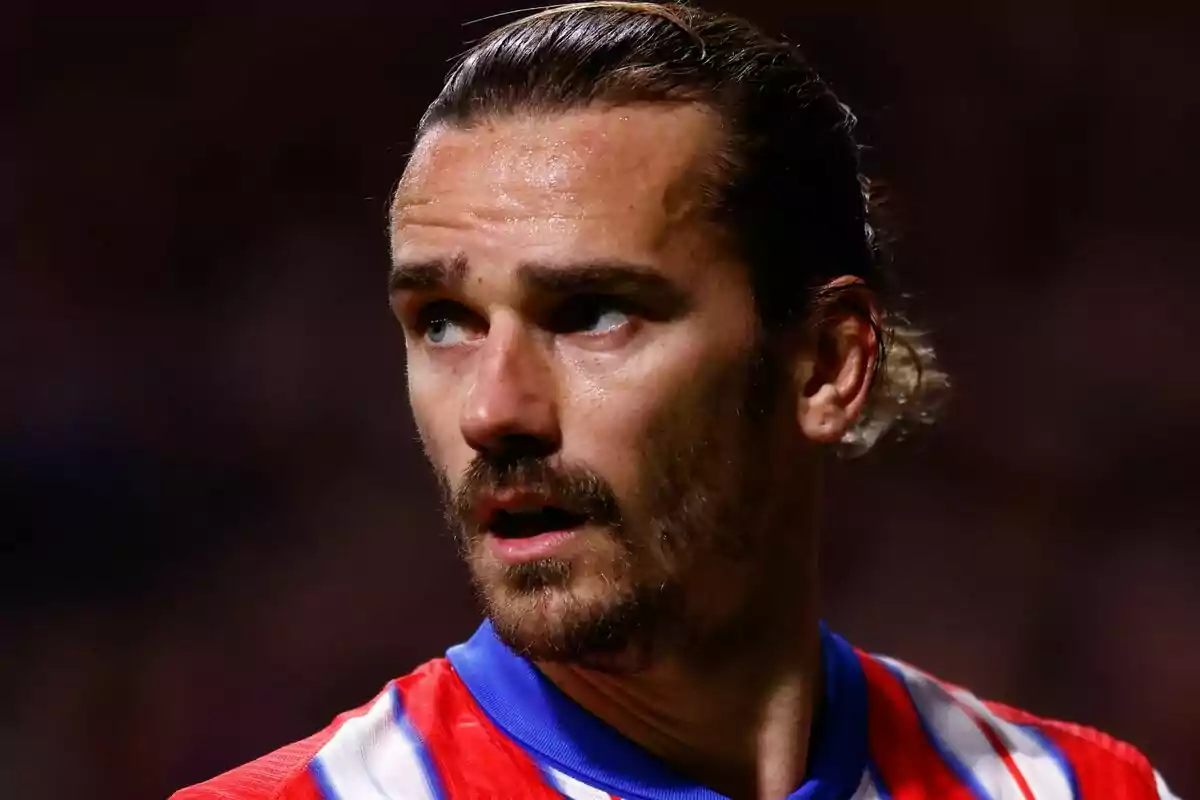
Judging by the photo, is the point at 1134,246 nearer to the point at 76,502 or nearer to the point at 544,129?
the point at 544,129

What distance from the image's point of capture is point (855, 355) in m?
1.21

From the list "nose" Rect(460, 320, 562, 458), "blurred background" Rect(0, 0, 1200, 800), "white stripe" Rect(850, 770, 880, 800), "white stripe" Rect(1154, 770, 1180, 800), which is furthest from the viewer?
"blurred background" Rect(0, 0, 1200, 800)

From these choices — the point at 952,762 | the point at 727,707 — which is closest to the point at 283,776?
the point at 727,707

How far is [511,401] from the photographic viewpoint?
1011mm

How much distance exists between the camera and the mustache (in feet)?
3.37

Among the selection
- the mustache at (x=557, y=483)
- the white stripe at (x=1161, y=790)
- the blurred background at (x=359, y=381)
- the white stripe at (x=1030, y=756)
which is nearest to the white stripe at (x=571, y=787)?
the mustache at (x=557, y=483)

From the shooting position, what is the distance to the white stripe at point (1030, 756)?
1292 millimetres

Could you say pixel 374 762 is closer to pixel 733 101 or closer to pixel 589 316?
pixel 589 316

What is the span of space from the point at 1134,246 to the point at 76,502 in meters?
1.58

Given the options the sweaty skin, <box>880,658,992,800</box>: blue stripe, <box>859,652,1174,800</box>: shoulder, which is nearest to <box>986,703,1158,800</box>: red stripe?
<box>859,652,1174,800</box>: shoulder

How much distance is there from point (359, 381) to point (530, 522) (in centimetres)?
94

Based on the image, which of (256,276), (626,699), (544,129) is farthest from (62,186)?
(626,699)

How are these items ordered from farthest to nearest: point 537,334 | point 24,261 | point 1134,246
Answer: point 1134,246 → point 24,261 → point 537,334

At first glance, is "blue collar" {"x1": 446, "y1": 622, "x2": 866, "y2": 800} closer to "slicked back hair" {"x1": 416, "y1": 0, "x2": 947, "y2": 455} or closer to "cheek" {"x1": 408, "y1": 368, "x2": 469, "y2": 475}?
"cheek" {"x1": 408, "y1": 368, "x2": 469, "y2": 475}
